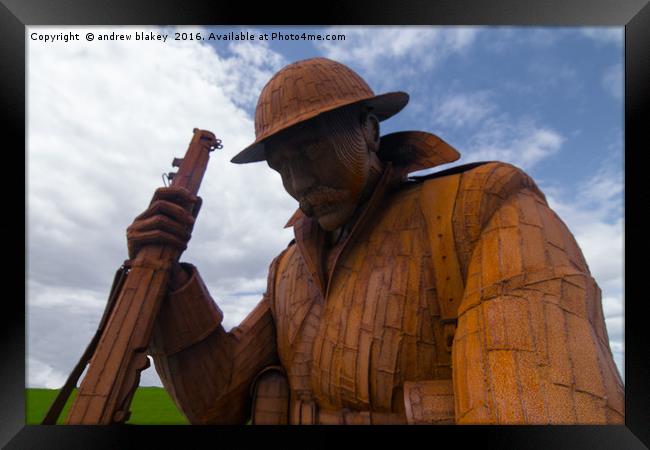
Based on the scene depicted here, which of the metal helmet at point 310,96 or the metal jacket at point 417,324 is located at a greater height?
the metal helmet at point 310,96

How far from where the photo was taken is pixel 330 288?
2.55 m

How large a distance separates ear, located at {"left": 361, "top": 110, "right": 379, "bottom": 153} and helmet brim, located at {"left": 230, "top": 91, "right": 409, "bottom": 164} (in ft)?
0.16

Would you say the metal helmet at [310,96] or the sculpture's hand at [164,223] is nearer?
the metal helmet at [310,96]

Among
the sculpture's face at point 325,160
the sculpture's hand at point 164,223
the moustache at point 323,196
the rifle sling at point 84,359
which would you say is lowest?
the rifle sling at point 84,359

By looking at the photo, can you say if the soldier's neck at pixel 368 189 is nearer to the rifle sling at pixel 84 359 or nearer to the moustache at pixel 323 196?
the moustache at pixel 323 196

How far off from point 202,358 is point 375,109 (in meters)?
1.73

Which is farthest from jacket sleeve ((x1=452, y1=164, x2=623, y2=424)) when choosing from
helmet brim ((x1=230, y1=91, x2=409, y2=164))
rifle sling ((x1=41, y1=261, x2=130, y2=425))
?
rifle sling ((x1=41, y1=261, x2=130, y2=425))

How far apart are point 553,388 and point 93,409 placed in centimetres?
185

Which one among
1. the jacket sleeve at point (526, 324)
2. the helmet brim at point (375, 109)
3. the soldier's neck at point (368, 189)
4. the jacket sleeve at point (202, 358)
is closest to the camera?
the jacket sleeve at point (526, 324)

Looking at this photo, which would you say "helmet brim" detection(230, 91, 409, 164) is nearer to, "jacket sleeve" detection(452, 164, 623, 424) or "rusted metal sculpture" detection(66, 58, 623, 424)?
"rusted metal sculpture" detection(66, 58, 623, 424)

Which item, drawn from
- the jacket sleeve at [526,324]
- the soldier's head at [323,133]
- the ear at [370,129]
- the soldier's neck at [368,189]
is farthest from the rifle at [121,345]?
the jacket sleeve at [526,324]

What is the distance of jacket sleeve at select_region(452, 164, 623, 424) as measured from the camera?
154cm

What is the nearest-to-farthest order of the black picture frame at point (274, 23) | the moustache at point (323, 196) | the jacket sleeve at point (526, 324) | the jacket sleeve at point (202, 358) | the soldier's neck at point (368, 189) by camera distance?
1. the jacket sleeve at point (526, 324)
2. the black picture frame at point (274, 23)
3. the moustache at point (323, 196)
4. the soldier's neck at point (368, 189)
5. the jacket sleeve at point (202, 358)

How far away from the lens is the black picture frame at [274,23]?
209 cm
